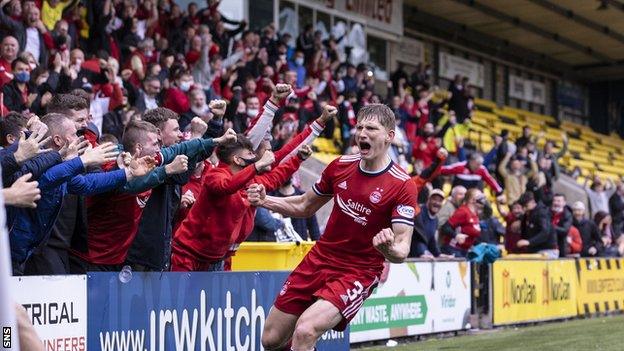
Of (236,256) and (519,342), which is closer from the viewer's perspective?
(236,256)

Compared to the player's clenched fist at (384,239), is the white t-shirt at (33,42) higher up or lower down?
higher up

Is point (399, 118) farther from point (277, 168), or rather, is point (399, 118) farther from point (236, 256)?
point (277, 168)

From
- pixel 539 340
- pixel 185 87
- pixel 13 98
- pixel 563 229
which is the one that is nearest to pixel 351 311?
pixel 13 98

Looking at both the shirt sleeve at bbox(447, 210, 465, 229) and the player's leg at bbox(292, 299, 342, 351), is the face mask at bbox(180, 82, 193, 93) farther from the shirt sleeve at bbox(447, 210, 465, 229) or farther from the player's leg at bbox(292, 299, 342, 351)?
the player's leg at bbox(292, 299, 342, 351)

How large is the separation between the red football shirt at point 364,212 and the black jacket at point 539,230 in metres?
12.0

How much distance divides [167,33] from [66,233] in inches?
431

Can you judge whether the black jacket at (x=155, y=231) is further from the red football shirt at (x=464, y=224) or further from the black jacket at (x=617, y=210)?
the black jacket at (x=617, y=210)

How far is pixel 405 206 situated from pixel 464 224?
9374 mm

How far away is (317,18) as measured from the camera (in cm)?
2770

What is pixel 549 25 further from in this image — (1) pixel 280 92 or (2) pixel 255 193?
(2) pixel 255 193

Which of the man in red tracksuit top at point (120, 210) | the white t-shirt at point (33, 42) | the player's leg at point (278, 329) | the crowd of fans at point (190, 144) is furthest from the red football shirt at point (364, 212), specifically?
the white t-shirt at point (33, 42)

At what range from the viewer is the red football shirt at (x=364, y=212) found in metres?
7.67

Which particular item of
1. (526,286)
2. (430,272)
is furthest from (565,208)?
(430,272)

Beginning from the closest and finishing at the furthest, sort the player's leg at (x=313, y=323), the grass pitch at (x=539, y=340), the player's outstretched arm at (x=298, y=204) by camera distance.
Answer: the player's leg at (x=313, y=323) < the player's outstretched arm at (x=298, y=204) < the grass pitch at (x=539, y=340)
